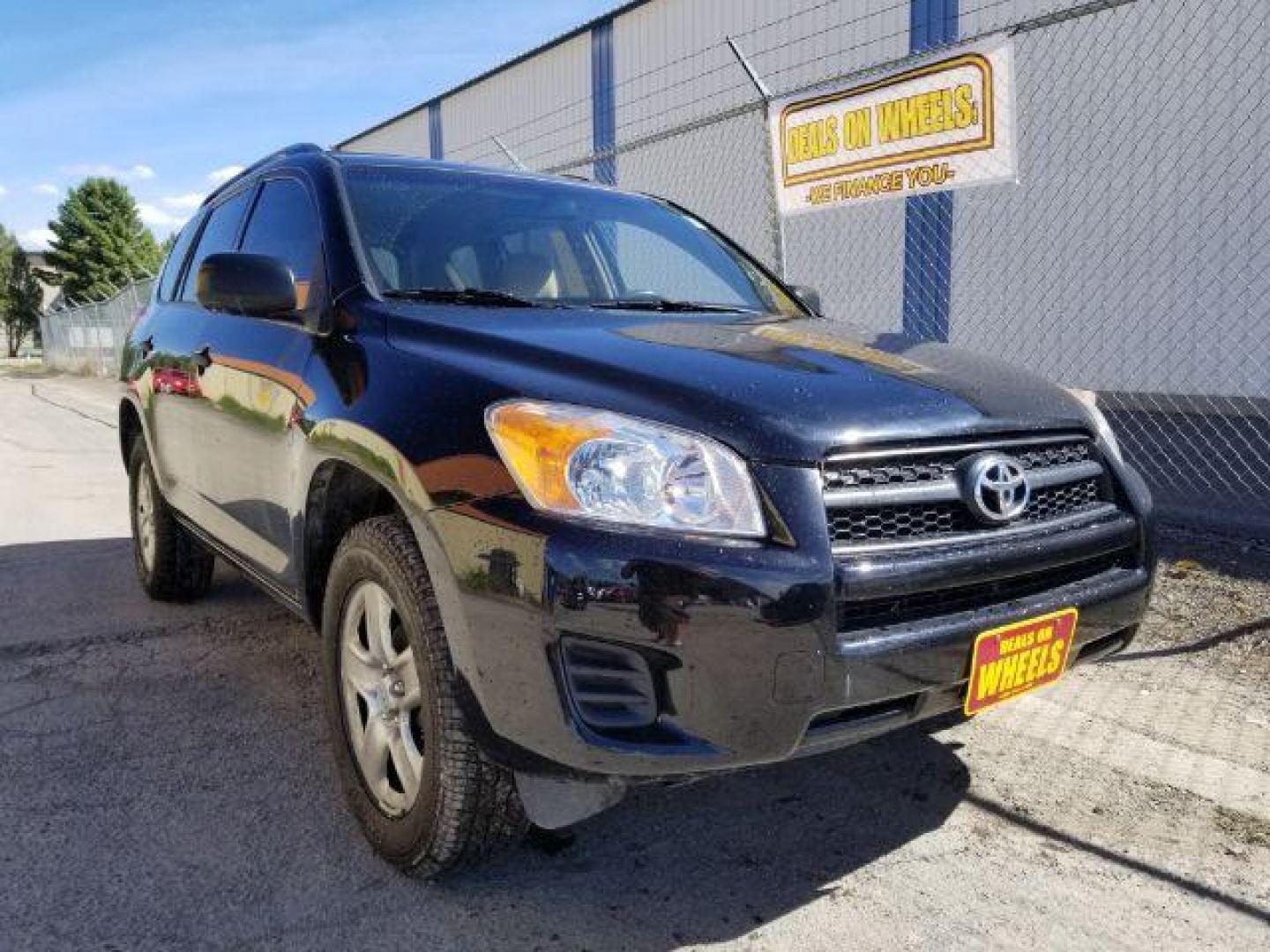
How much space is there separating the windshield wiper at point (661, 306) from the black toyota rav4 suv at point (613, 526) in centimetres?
4

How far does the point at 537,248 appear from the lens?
10.6 ft

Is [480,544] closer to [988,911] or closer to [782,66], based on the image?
[988,911]

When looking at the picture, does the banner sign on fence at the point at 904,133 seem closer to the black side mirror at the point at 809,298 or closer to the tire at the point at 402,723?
the black side mirror at the point at 809,298

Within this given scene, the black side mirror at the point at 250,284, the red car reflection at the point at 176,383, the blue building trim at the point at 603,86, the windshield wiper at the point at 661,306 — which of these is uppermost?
the blue building trim at the point at 603,86

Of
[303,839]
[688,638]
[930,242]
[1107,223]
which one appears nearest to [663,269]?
[688,638]

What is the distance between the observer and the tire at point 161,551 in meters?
4.36

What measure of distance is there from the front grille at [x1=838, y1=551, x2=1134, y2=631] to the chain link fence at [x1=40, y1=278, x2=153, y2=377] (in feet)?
65.8

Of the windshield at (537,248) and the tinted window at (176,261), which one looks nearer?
the windshield at (537,248)

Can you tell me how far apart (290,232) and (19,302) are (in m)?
72.7

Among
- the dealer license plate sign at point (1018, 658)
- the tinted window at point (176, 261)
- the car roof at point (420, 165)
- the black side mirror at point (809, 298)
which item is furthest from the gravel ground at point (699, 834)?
the car roof at point (420, 165)

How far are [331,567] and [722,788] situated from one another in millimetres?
1173

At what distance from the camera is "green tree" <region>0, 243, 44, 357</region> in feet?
211

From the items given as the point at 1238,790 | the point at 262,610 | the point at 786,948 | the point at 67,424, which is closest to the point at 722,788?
the point at 786,948

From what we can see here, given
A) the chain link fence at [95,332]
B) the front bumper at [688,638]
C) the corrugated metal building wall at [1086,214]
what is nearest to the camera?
the front bumper at [688,638]
